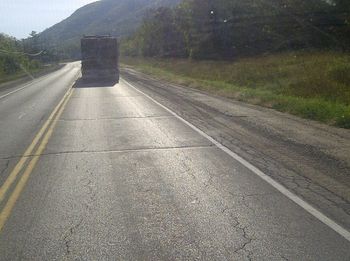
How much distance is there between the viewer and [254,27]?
2357 inches

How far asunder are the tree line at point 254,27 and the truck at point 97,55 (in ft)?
57.2

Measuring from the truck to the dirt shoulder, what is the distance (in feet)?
67.7

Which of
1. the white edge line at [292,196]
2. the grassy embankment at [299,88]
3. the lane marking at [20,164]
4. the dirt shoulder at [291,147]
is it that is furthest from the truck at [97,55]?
the white edge line at [292,196]

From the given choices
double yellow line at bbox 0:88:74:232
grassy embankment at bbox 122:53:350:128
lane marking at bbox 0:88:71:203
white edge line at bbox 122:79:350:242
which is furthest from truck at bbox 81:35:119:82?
white edge line at bbox 122:79:350:242

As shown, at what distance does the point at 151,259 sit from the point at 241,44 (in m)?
57.7

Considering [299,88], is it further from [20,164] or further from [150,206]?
[150,206]

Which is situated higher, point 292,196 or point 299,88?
point 292,196

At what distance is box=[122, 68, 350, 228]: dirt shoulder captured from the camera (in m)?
6.96

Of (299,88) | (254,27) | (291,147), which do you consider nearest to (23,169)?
(291,147)

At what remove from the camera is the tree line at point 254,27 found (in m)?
47.6

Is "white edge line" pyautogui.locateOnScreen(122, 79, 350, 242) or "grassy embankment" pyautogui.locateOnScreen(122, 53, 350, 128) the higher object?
"white edge line" pyautogui.locateOnScreen(122, 79, 350, 242)

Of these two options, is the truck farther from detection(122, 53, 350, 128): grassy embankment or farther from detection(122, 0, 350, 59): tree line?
detection(122, 0, 350, 59): tree line

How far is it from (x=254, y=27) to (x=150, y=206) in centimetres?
5571

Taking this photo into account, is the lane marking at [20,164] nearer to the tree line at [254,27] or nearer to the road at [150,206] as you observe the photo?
the road at [150,206]
